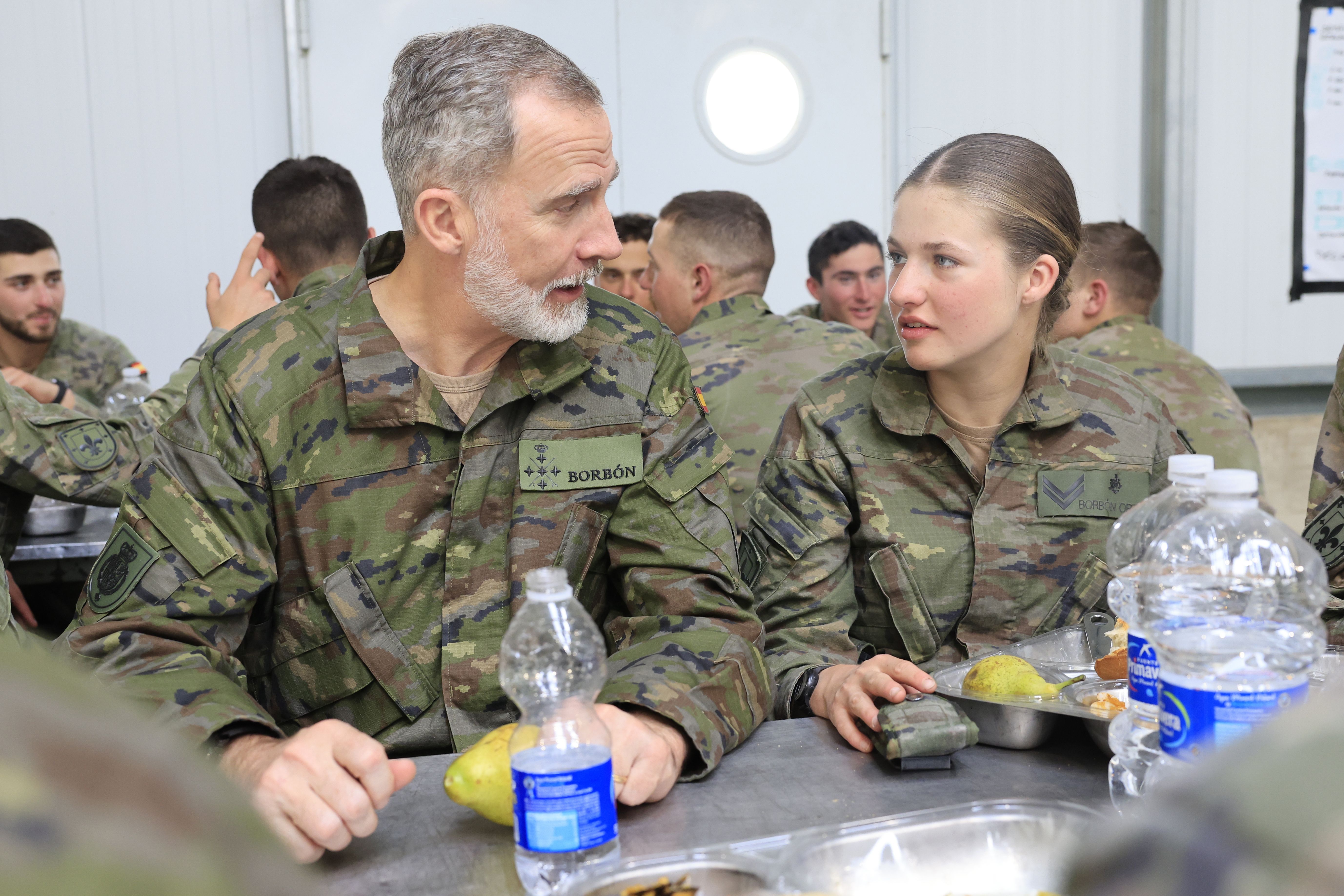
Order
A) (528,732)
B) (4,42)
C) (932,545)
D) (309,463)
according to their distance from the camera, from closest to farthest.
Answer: (528,732) → (309,463) → (932,545) → (4,42)

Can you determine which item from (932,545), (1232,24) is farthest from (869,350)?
(1232,24)

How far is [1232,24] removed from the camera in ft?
16.2

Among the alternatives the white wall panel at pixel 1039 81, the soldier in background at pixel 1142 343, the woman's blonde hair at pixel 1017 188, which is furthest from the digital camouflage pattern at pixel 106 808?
the white wall panel at pixel 1039 81

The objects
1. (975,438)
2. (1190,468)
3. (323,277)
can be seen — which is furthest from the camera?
(323,277)

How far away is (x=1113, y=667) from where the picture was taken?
4.40 ft

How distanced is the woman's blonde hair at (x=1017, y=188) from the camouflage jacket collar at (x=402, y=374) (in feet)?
2.20

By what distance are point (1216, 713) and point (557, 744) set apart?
0.56 meters

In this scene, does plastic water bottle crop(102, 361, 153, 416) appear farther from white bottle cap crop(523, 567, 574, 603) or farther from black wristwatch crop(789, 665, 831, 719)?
white bottle cap crop(523, 567, 574, 603)

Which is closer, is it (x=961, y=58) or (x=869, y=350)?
(x=869, y=350)

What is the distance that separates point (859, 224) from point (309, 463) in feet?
12.2

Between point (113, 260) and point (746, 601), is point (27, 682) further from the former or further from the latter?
point (113, 260)

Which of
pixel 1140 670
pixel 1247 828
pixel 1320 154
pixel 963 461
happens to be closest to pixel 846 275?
pixel 1320 154

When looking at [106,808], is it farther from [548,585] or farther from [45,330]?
[45,330]

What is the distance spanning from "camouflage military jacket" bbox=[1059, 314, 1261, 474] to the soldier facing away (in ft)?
5.90
